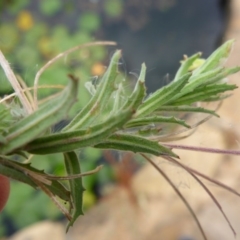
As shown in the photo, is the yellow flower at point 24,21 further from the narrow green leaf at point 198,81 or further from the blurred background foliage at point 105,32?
the narrow green leaf at point 198,81

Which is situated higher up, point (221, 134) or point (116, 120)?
point (116, 120)

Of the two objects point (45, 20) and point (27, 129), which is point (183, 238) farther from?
point (45, 20)

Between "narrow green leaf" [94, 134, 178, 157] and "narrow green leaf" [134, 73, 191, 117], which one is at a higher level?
"narrow green leaf" [134, 73, 191, 117]

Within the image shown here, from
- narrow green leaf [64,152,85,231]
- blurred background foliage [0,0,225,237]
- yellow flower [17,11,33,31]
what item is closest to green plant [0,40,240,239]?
narrow green leaf [64,152,85,231]

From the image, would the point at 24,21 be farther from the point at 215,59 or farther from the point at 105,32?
the point at 215,59

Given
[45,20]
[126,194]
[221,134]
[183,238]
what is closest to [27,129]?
[183,238]

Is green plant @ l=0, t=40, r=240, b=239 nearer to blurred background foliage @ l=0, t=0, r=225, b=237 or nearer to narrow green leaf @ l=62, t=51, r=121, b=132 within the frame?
narrow green leaf @ l=62, t=51, r=121, b=132

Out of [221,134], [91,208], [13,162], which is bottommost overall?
[91,208]
